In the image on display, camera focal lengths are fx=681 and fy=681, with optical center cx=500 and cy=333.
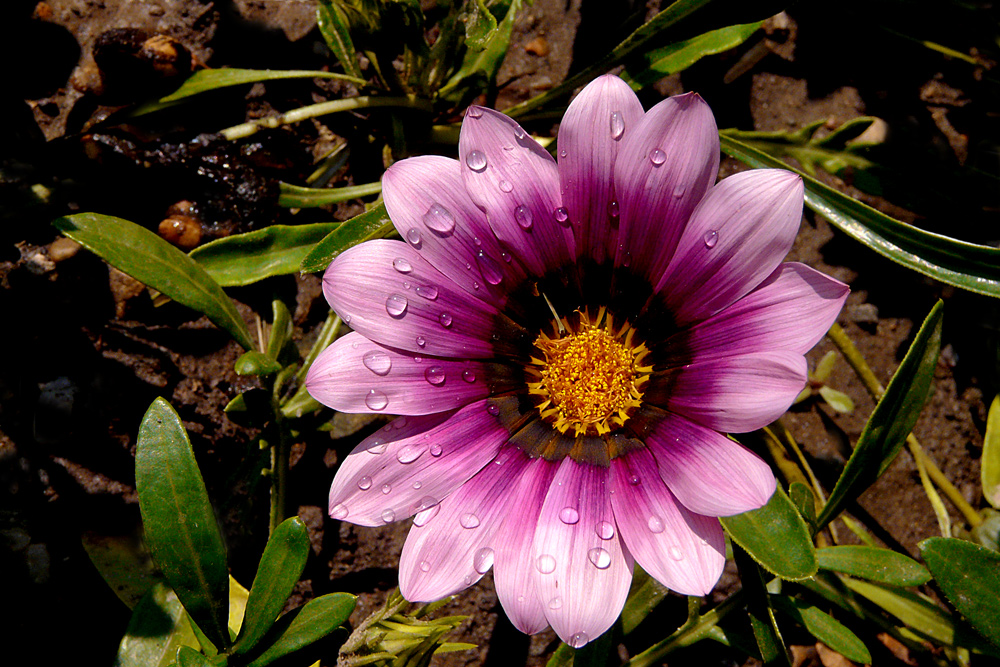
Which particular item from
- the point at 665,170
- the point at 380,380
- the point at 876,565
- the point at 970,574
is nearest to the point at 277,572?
the point at 380,380

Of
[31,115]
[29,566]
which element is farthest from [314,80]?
[29,566]

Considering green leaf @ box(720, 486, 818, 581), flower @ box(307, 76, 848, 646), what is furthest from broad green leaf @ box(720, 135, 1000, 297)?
green leaf @ box(720, 486, 818, 581)

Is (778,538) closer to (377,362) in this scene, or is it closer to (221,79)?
(377,362)

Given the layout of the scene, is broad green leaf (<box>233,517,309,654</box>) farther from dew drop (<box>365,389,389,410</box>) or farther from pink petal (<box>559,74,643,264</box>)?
pink petal (<box>559,74,643,264</box>)

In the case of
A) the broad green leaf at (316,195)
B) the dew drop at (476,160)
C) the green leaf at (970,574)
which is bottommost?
the green leaf at (970,574)

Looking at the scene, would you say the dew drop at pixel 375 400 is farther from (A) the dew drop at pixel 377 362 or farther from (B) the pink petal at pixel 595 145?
(B) the pink petal at pixel 595 145

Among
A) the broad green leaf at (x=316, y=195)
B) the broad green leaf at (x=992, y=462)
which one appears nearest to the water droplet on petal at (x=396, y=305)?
the broad green leaf at (x=316, y=195)
